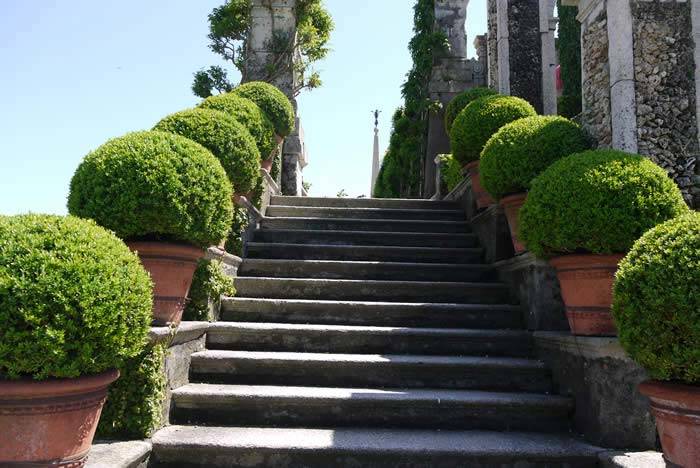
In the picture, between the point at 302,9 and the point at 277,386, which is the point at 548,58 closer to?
the point at 302,9

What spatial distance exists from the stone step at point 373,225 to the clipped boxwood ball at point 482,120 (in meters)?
0.71

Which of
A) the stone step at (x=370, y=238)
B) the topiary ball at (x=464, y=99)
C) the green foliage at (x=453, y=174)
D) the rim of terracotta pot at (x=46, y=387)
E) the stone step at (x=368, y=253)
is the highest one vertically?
the topiary ball at (x=464, y=99)

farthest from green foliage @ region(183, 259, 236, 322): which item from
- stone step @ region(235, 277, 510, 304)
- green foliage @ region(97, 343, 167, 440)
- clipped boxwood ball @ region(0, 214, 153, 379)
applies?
clipped boxwood ball @ region(0, 214, 153, 379)

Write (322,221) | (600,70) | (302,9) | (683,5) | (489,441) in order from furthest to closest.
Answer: (302,9) < (322,221) < (600,70) < (683,5) < (489,441)

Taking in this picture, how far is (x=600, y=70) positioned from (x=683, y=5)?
25.1 inches

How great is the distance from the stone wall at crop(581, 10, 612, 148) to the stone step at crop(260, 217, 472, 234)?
5.66 feet

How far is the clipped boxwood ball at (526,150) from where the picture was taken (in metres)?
3.97

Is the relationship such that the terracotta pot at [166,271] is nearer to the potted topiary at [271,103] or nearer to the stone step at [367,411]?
the stone step at [367,411]

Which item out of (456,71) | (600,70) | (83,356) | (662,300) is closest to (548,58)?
(456,71)

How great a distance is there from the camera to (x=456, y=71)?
9664 millimetres

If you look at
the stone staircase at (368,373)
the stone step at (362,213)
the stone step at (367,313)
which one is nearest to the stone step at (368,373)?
the stone staircase at (368,373)

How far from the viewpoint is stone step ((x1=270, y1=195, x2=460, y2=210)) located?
6198mm

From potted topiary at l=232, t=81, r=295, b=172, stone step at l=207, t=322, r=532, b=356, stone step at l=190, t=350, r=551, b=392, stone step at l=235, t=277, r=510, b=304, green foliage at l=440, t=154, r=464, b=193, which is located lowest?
stone step at l=190, t=350, r=551, b=392

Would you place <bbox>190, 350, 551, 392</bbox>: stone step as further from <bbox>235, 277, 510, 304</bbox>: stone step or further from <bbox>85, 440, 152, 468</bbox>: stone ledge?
<bbox>235, 277, 510, 304</bbox>: stone step
